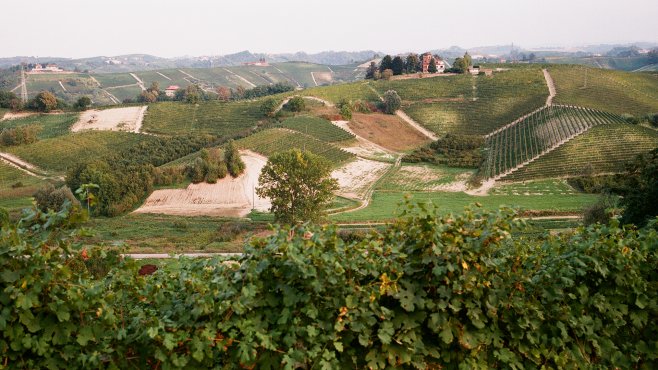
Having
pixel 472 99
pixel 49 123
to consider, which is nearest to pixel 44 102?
pixel 49 123

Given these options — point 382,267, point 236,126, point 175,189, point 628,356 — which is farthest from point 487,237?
point 236,126

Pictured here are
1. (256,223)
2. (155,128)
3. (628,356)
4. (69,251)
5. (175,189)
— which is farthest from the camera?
(155,128)

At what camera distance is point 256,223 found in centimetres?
4275

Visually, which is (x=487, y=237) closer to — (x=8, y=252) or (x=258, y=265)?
(x=258, y=265)

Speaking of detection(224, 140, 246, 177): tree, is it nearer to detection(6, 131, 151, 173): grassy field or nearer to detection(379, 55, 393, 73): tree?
detection(6, 131, 151, 173): grassy field

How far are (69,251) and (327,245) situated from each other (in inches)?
115

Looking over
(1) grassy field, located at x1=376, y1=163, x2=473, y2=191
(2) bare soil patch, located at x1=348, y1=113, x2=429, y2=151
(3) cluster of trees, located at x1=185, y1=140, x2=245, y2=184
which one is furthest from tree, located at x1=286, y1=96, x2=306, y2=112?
(1) grassy field, located at x1=376, y1=163, x2=473, y2=191

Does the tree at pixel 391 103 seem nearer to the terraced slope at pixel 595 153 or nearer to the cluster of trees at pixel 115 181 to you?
the terraced slope at pixel 595 153

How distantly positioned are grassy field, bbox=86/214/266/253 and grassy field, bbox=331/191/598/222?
938 centimetres

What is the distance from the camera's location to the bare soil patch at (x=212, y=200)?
4775 cm

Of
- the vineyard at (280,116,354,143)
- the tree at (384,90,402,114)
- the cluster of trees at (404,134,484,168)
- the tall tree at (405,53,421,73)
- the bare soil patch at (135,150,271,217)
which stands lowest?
the bare soil patch at (135,150,271,217)

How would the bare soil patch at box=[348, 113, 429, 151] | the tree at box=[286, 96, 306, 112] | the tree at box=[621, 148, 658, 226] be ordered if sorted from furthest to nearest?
the tree at box=[286, 96, 306, 112]
the bare soil patch at box=[348, 113, 429, 151]
the tree at box=[621, 148, 658, 226]

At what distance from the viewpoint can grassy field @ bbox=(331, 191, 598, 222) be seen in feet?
137

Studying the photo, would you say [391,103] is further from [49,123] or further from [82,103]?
[49,123]
